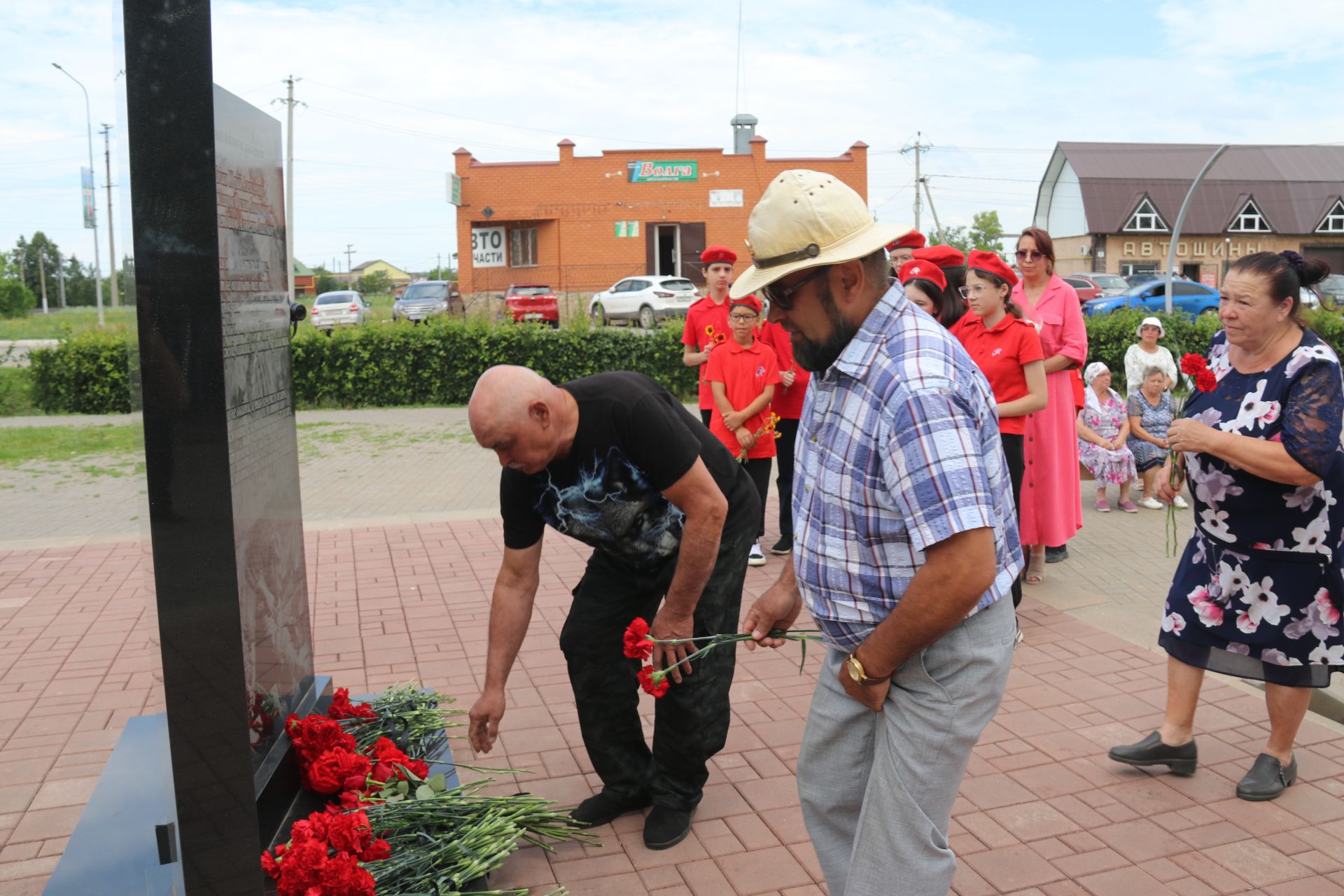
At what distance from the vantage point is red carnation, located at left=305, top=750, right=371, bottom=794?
3.25 meters

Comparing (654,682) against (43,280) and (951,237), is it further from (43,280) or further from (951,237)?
(43,280)

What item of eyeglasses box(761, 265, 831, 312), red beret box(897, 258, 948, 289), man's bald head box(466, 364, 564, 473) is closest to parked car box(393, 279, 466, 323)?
red beret box(897, 258, 948, 289)

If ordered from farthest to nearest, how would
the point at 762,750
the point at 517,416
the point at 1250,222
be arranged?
the point at 1250,222, the point at 762,750, the point at 517,416

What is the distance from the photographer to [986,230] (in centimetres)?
4775

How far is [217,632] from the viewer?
8.64 ft

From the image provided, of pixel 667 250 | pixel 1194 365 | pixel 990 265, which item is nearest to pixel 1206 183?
pixel 667 250

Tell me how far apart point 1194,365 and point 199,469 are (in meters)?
3.47

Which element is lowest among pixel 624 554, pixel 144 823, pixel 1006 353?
pixel 144 823

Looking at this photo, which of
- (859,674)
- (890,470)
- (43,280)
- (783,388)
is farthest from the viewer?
(43,280)

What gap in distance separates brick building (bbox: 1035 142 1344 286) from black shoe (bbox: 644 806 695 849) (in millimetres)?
53233

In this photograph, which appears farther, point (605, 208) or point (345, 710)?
point (605, 208)

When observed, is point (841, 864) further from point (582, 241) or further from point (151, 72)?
point (582, 241)

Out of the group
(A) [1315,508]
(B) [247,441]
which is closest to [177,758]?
(B) [247,441]

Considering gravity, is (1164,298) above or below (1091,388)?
above
